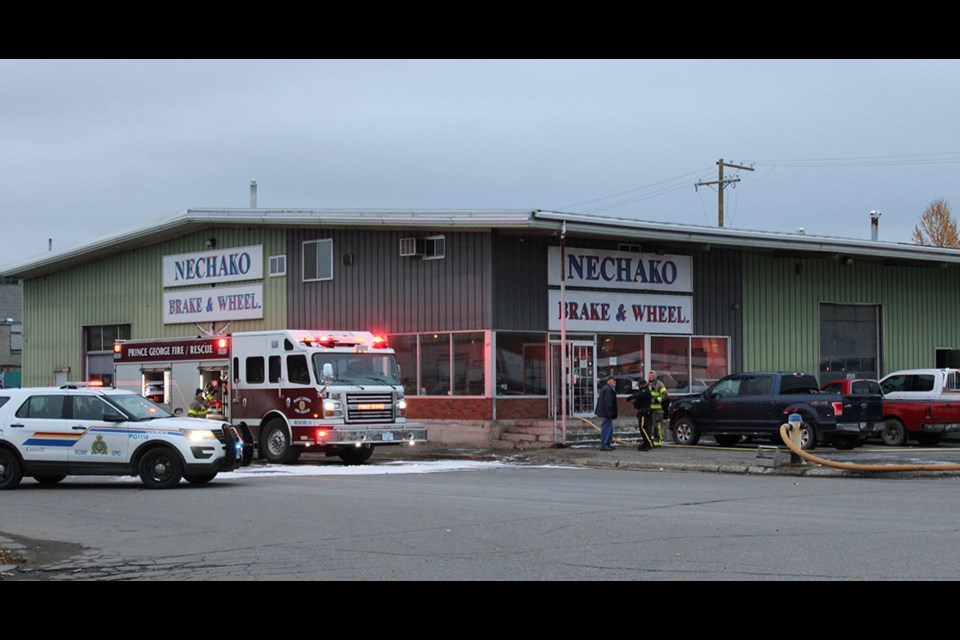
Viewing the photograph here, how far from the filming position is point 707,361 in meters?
33.7

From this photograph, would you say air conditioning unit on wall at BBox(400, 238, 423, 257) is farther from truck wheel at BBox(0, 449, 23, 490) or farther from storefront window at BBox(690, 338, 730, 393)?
truck wheel at BBox(0, 449, 23, 490)

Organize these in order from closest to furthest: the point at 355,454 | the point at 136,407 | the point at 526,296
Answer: the point at 136,407, the point at 355,454, the point at 526,296

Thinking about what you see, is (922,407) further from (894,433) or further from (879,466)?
(879,466)

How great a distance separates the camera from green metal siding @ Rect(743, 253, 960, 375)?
34781mm

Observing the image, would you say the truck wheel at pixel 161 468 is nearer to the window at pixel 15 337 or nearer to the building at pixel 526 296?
the building at pixel 526 296

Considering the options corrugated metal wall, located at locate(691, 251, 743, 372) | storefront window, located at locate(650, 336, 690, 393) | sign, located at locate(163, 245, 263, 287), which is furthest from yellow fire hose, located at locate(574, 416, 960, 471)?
sign, located at locate(163, 245, 263, 287)

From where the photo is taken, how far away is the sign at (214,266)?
3606 centimetres

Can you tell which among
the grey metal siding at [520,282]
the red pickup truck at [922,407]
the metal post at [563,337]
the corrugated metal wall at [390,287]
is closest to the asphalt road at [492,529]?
the red pickup truck at [922,407]

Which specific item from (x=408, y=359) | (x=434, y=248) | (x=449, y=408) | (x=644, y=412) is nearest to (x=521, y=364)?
(x=449, y=408)

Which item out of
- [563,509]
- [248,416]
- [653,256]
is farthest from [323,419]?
[653,256]

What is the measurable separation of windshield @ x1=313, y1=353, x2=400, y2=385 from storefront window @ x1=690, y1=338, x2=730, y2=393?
11.1m

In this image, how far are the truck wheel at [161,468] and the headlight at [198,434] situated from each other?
0.34 metres

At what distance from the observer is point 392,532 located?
13016mm

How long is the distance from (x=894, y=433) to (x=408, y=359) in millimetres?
12401
